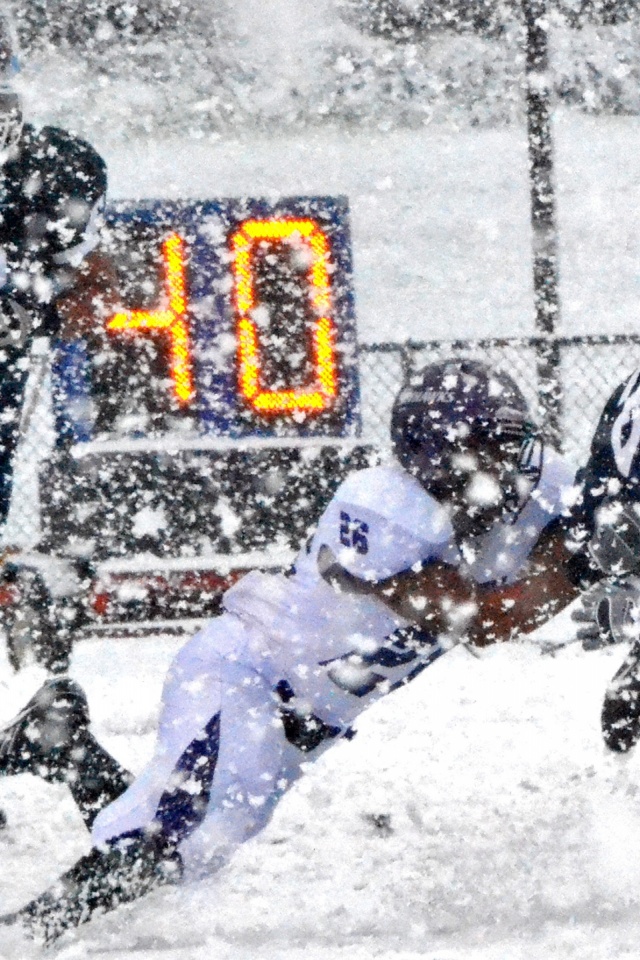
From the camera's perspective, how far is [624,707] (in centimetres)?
338

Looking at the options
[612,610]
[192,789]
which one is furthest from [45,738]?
[612,610]

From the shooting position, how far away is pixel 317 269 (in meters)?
6.18

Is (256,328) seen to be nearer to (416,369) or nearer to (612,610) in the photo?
(416,369)

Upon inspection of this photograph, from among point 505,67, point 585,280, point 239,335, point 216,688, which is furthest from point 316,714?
point 585,280

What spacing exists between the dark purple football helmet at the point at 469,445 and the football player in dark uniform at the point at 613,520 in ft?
0.49

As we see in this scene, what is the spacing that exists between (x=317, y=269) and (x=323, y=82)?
1415 cm

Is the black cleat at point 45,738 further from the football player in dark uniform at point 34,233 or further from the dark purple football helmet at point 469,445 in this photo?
the dark purple football helmet at point 469,445

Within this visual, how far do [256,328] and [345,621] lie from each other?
3781 mm

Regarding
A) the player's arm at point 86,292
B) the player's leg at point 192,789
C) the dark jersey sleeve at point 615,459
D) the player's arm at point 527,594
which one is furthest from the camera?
the player's arm at point 86,292

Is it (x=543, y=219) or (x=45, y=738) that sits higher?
(x=543, y=219)

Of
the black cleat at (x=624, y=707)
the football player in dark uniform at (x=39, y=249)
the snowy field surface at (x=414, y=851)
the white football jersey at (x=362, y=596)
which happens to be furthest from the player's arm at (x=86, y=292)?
the black cleat at (x=624, y=707)

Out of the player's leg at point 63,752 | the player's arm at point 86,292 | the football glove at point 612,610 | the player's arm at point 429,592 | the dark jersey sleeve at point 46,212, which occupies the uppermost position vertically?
the dark jersey sleeve at point 46,212

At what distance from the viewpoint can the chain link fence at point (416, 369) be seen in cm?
682

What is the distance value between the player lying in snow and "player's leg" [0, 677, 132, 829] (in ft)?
1.00
